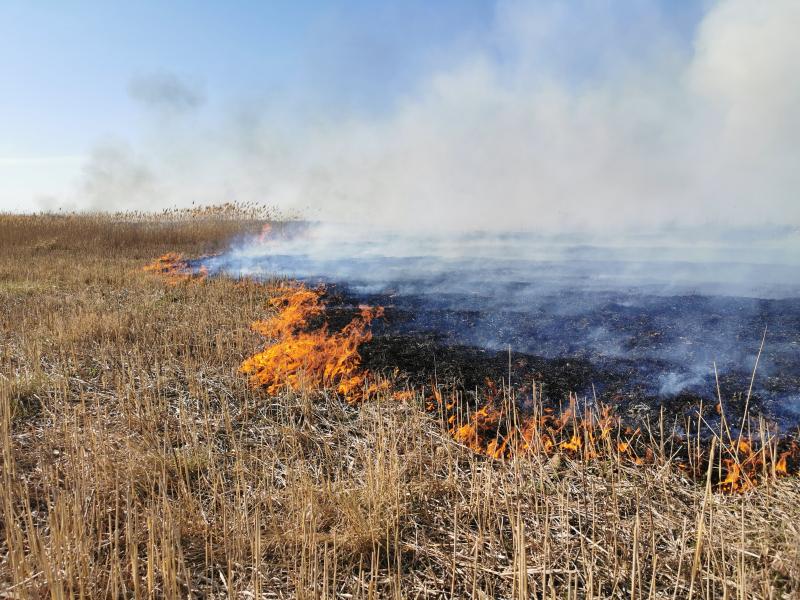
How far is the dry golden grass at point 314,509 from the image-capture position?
2908mm

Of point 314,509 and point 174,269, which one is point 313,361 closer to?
point 314,509

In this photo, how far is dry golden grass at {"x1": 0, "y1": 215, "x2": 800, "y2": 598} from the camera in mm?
2908

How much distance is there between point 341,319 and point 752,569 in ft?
22.5

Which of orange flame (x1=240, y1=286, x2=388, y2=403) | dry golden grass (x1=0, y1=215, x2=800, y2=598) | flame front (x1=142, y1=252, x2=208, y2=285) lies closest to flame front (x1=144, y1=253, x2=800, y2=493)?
orange flame (x1=240, y1=286, x2=388, y2=403)

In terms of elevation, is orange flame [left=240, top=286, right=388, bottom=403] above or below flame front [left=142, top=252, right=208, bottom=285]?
below

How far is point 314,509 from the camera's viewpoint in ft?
11.7

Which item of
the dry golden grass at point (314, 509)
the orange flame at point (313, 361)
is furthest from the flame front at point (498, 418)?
the dry golden grass at point (314, 509)

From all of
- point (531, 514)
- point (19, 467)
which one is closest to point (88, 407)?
point (19, 467)

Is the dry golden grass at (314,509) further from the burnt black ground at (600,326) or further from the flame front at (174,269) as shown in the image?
the flame front at (174,269)

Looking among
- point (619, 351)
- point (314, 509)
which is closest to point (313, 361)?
point (314, 509)

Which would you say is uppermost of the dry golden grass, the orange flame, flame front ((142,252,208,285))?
flame front ((142,252,208,285))

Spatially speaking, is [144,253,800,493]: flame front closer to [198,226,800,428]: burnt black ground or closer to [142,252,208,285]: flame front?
[198,226,800,428]: burnt black ground

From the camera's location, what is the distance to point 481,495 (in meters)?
3.82

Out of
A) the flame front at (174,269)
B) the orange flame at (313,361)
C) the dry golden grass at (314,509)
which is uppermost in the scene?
the flame front at (174,269)
